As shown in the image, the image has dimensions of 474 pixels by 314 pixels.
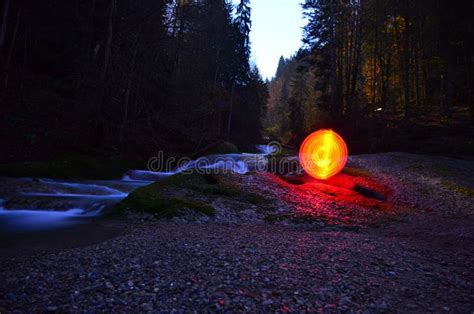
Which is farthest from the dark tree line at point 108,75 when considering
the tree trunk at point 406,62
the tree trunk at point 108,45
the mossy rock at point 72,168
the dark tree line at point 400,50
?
the tree trunk at point 406,62

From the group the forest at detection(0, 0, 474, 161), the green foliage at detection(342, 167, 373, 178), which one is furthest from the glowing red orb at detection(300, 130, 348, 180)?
the forest at detection(0, 0, 474, 161)

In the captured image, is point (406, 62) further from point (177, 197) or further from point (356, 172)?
point (177, 197)

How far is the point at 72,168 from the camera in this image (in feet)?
52.4

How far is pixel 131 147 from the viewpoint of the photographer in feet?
72.5

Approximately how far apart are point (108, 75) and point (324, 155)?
15.3m

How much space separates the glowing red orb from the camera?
18.0 meters

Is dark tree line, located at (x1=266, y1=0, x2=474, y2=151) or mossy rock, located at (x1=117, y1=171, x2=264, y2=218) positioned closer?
mossy rock, located at (x1=117, y1=171, x2=264, y2=218)

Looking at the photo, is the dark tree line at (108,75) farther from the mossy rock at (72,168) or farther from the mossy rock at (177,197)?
the mossy rock at (177,197)

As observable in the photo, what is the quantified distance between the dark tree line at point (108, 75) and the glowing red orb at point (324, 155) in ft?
30.2

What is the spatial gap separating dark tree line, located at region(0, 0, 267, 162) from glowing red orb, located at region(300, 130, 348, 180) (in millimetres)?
9208

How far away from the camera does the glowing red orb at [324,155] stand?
18031mm

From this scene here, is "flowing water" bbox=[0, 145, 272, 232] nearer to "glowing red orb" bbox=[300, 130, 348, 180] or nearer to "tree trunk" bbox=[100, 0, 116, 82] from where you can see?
"tree trunk" bbox=[100, 0, 116, 82]

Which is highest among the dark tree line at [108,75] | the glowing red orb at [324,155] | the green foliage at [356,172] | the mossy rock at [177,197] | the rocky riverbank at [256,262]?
the dark tree line at [108,75]

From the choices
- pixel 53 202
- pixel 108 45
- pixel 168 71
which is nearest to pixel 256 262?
pixel 53 202
